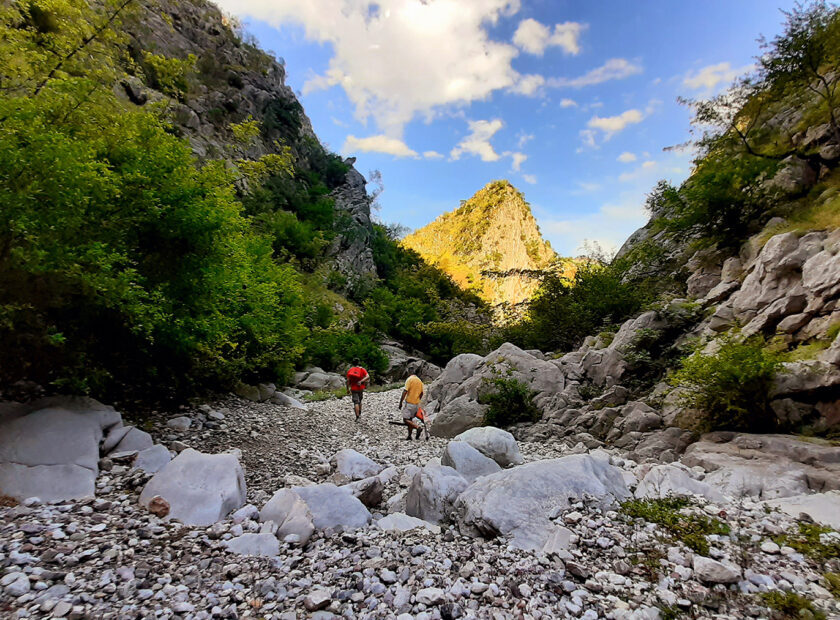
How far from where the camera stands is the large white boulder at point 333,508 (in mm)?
4035

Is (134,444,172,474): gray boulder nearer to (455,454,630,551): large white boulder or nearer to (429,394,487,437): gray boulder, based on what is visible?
(455,454,630,551): large white boulder

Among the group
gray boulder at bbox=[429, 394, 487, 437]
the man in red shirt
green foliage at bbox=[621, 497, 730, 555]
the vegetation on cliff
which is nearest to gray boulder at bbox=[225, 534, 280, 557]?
the vegetation on cliff

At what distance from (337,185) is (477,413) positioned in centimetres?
4626

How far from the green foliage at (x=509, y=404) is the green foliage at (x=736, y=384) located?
413 cm

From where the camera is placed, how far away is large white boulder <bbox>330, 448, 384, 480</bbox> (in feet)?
19.5

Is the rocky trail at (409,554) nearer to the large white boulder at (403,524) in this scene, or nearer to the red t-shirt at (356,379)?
the large white boulder at (403,524)

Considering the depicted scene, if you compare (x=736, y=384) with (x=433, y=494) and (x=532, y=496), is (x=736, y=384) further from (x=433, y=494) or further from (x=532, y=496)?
(x=433, y=494)

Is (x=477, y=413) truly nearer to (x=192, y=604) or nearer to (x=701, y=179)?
(x=192, y=604)

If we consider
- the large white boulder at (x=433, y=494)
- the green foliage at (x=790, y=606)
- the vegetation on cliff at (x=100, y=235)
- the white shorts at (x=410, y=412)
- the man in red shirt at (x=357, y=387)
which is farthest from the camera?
the man in red shirt at (x=357, y=387)

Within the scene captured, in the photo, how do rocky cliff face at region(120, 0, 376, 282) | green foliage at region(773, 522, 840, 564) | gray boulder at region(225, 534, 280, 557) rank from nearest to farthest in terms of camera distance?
green foliage at region(773, 522, 840, 564)
gray boulder at region(225, 534, 280, 557)
rocky cliff face at region(120, 0, 376, 282)

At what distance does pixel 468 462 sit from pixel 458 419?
16.0 feet

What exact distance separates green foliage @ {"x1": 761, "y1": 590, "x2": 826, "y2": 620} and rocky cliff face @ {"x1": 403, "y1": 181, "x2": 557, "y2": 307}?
7628 centimetres

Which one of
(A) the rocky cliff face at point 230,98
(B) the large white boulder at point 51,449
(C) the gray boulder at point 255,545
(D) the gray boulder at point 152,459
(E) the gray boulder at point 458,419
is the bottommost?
(E) the gray boulder at point 458,419

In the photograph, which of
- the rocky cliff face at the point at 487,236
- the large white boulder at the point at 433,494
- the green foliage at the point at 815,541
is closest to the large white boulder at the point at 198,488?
the large white boulder at the point at 433,494
